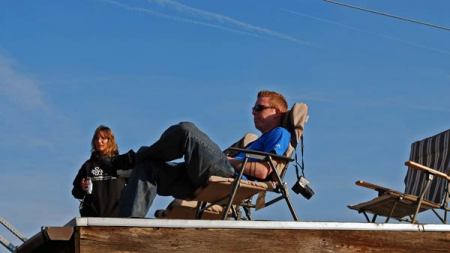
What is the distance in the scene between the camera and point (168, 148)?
4.72m

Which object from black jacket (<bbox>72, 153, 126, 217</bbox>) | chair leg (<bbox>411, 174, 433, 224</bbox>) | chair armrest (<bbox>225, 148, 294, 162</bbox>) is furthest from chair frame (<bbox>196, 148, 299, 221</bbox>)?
chair leg (<bbox>411, 174, 433, 224</bbox>)

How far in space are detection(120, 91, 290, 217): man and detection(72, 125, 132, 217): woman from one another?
0.59m

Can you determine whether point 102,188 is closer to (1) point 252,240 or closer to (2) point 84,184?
(2) point 84,184

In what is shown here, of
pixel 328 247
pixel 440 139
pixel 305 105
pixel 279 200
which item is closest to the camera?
pixel 328 247

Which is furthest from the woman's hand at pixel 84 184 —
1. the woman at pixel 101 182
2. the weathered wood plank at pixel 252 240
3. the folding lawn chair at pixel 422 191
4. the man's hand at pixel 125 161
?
the folding lawn chair at pixel 422 191

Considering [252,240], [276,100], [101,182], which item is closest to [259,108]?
[276,100]

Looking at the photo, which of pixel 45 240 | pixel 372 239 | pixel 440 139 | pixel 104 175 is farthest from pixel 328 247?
pixel 440 139

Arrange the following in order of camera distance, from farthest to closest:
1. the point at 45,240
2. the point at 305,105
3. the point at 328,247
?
1. the point at 305,105
2. the point at 328,247
3. the point at 45,240

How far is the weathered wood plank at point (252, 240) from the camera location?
13.0 feet

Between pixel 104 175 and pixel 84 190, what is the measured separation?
153 mm

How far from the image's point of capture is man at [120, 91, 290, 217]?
4.65 meters

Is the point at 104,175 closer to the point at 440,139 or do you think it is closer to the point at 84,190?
the point at 84,190

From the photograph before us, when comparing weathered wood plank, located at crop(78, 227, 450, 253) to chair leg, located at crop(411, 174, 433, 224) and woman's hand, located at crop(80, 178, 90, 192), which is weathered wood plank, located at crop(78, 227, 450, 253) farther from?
chair leg, located at crop(411, 174, 433, 224)

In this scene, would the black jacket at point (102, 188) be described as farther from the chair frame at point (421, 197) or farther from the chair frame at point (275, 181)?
the chair frame at point (421, 197)
